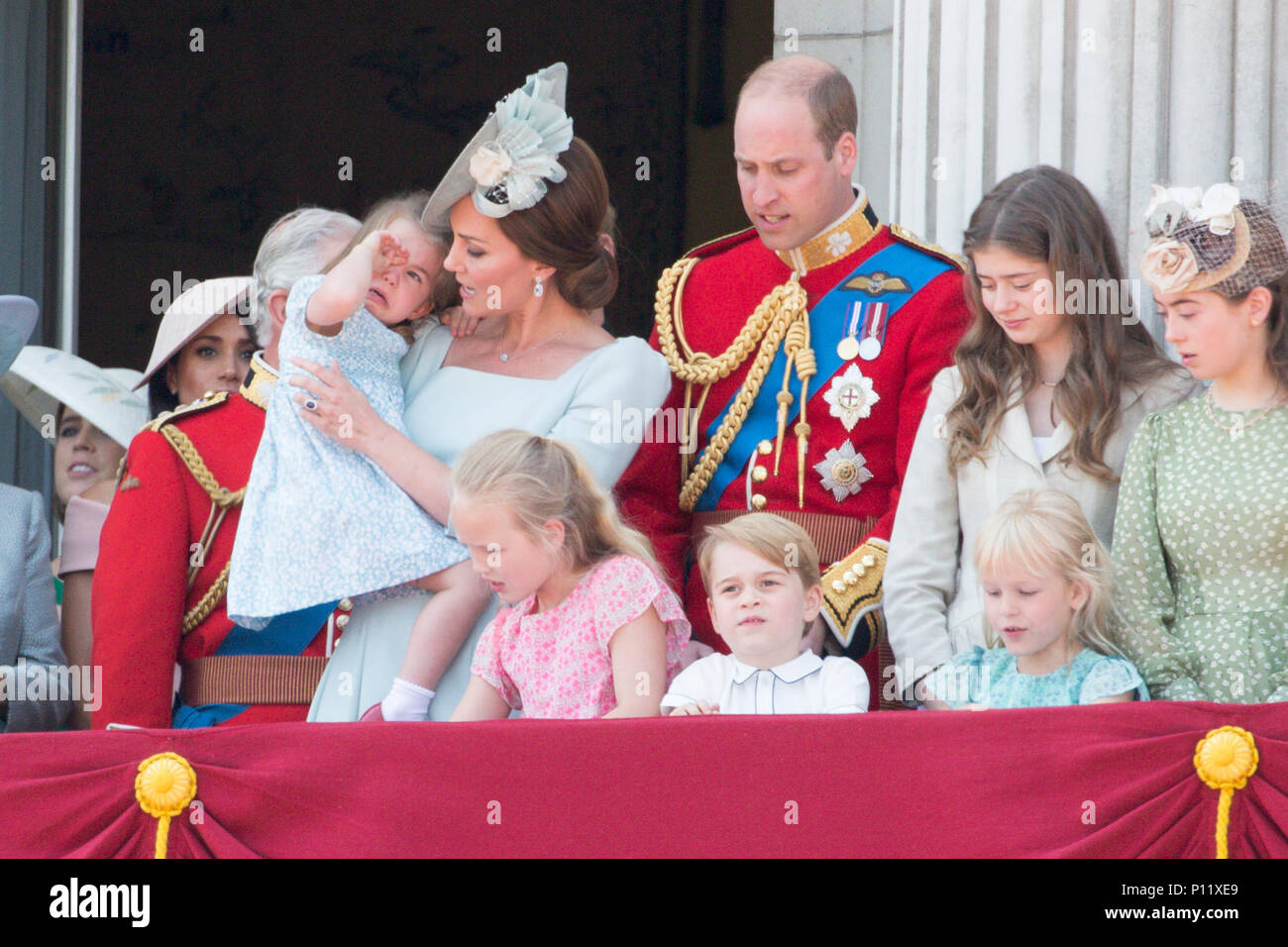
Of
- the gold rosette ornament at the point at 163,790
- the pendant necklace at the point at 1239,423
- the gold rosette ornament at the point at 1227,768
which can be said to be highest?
the pendant necklace at the point at 1239,423

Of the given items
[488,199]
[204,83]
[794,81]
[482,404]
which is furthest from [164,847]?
[204,83]

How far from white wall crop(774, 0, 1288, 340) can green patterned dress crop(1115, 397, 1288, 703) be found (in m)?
0.65

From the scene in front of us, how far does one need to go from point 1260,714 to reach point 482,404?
1433 mm

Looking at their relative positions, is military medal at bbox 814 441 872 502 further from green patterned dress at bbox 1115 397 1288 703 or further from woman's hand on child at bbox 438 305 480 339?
woman's hand on child at bbox 438 305 480 339

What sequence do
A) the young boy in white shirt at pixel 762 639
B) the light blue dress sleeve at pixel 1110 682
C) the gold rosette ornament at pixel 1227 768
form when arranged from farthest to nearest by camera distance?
the young boy in white shirt at pixel 762 639, the light blue dress sleeve at pixel 1110 682, the gold rosette ornament at pixel 1227 768

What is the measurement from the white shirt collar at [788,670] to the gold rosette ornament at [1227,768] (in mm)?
654

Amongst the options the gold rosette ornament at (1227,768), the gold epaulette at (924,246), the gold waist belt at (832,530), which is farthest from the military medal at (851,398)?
the gold rosette ornament at (1227,768)

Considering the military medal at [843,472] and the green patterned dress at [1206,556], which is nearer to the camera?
the green patterned dress at [1206,556]

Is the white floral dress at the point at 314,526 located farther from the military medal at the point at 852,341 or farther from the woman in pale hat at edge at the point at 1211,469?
the woman in pale hat at edge at the point at 1211,469

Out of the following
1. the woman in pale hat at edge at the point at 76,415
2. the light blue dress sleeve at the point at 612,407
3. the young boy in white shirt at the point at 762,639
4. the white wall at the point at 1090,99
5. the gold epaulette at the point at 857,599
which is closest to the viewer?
the young boy in white shirt at the point at 762,639

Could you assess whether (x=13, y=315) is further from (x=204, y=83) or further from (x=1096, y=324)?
(x=1096, y=324)

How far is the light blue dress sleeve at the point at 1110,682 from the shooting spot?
3.06 meters

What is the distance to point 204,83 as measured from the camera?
553cm
